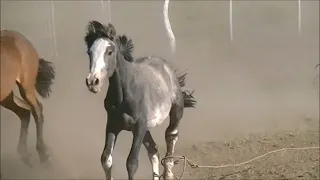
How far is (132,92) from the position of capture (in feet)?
3.71

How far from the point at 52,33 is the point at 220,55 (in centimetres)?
47

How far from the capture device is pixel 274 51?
1.33m

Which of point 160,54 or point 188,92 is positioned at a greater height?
point 160,54

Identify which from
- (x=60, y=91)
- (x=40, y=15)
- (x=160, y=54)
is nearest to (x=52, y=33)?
(x=40, y=15)

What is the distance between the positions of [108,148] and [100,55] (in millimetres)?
248

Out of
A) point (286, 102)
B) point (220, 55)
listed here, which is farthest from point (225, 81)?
point (286, 102)

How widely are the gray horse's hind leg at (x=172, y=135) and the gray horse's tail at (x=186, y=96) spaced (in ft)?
0.10

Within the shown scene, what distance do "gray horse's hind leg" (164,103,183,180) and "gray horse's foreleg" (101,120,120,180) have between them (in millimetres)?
157

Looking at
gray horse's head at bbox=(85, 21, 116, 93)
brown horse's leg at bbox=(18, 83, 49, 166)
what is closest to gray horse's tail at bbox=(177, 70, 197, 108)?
gray horse's head at bbox=(85, 21, 116, 93)

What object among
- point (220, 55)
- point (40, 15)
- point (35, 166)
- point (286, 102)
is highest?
point (40, 15)

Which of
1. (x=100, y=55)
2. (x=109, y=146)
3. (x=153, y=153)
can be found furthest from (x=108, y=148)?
(x=100, y=55)

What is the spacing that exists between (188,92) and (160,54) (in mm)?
130

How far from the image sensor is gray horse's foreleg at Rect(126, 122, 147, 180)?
1147mm

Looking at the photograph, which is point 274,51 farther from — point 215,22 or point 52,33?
point 52,33
